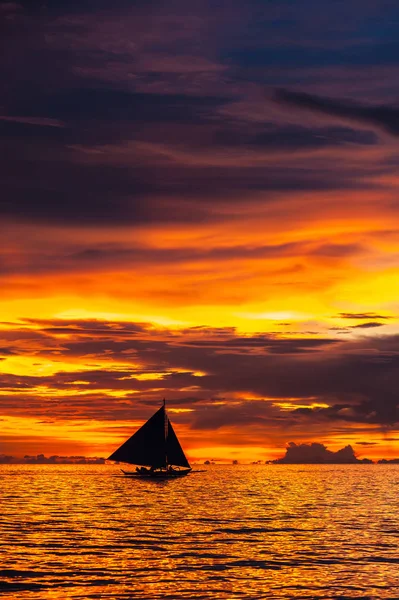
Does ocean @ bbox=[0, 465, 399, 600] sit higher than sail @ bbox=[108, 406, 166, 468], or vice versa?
sail @ bbox=[108, 406, 166, 468]

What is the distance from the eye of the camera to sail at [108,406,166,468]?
177 meters

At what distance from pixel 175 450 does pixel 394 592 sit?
134 m

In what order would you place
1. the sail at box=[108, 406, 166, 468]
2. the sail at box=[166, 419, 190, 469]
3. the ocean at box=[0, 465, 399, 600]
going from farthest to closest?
1. the sail at box=[166, 419, 190, 469]
2. the sail at box=[108, 406, 166, 468]
3. the ocean at box=[0, 465, 399, 600]

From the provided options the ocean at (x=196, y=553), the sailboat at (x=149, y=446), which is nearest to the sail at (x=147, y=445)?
the sailboat at (x=149, y=446)

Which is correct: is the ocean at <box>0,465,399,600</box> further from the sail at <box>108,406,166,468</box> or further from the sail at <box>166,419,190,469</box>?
the sail at <box>166,419,190,469</box>

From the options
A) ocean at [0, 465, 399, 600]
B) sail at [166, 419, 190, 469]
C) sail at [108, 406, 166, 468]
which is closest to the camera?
ocean at [0, 465, 399, 600]

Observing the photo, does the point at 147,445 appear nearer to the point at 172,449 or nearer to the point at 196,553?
the point at 172,449

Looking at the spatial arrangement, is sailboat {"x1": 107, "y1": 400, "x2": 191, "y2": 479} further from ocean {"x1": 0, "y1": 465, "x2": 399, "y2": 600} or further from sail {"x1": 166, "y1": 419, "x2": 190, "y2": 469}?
ocean {"x1": 0, "y1": 465, "x2": 399, "y2": 600}

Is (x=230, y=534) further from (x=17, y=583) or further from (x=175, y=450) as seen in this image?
(x=175, y=450)

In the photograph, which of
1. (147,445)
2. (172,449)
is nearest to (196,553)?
(147,445)

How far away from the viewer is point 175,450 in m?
183

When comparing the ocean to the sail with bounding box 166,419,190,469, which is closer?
the ocean

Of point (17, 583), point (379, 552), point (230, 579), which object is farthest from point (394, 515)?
point (17, 583)

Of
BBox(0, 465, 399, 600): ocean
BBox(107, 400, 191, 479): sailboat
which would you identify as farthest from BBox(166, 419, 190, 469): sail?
BBox(0, 465, 399, 600): ocean
